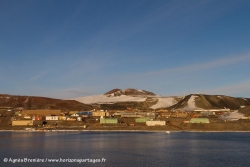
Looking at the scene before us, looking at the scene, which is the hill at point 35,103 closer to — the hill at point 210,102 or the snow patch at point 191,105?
the snow patch at point 191,105

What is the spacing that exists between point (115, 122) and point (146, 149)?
5724cm

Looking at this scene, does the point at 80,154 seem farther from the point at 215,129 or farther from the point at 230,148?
the point at 215,129

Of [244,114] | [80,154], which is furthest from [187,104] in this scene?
[80,154]

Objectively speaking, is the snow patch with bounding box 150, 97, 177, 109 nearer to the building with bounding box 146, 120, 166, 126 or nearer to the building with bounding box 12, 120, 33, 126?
the building with bounding box 146, 120, 166, 126

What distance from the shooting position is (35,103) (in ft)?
518

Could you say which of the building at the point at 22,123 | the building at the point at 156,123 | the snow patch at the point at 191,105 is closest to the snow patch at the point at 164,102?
the snow patch at the point at 191,105

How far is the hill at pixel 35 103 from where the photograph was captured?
154 m

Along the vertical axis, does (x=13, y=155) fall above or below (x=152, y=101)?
below

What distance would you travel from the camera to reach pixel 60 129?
10038 cm

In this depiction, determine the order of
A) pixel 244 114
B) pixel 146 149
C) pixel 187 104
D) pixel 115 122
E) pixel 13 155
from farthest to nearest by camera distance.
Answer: pixel 187 104, pixel 244 114, pixel 115 122, pixel 146 149, pixel 13 155

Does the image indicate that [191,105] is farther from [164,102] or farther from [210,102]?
[164,102]

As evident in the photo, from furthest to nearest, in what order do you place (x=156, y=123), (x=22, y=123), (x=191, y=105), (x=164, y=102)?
1. (x=164, y=102)
2. (x=191, y=105)
3. (x=22, y=123)
4. (x=156, y=123)

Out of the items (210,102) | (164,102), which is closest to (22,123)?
(164,102)

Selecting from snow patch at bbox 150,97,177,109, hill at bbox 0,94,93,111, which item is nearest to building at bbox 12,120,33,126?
hill at bbox 0,94,93,111
